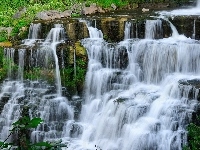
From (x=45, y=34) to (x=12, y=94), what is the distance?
3361 millimetres

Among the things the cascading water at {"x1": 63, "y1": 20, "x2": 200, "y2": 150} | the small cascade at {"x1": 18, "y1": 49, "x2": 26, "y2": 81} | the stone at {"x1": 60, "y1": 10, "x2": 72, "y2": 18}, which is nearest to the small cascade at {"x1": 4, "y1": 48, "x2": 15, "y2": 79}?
the small cascade at {"x1": 18, "y1": 49, "x2": 26, "y2": 81}

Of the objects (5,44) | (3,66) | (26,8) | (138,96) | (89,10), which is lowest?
(138,96)

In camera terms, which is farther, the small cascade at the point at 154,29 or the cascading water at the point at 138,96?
the small cascade at the point at 154,29

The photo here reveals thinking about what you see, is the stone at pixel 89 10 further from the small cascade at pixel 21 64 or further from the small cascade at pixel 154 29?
the small cascade at pixel 21 64

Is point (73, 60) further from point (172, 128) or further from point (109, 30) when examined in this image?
point (172, 128)

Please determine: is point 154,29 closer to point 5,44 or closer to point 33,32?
point 33,32

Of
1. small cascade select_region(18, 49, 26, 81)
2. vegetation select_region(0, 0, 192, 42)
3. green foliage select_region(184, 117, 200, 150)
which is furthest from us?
vegetation select_region(0, 0, 192, 42)

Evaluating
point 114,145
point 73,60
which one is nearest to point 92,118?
point 114,145

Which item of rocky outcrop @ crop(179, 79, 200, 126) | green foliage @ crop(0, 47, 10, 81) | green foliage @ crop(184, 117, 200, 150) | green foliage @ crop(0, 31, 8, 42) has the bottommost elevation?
green foliage @ crop(184, 117, 200, 150)

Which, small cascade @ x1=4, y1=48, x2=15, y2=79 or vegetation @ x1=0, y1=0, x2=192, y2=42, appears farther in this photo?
vegetation @ x1=0, y1=0, x2=192, y2=42

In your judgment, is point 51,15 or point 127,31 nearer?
point 127,31

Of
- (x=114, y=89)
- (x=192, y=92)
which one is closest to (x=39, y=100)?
(x=114, y=89)

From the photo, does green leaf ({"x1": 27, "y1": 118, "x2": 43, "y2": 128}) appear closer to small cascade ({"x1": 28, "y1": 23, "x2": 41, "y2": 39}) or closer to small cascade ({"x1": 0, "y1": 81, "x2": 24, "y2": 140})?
small cascade ({"x1": 0, "y1": 81, "x2": 24, "y2": 140})

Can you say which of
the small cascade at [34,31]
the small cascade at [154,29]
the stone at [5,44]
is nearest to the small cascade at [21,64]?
the stone at [5,44]
